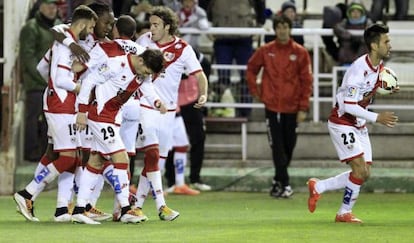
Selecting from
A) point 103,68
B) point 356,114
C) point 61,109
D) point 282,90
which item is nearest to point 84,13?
point 103,68

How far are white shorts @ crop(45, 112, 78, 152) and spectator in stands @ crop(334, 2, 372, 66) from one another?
707 centimetres

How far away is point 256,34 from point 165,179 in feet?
8.35

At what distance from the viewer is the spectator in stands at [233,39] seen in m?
23.2

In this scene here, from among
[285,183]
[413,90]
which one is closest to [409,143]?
[413,90]

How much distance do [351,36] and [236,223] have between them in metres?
6.94

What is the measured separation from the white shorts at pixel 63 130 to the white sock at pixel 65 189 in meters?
0.32

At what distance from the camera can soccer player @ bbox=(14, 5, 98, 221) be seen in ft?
53.6

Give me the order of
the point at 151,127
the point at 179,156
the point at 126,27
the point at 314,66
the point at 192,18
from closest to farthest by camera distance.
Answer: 1. the point at 126,27
2. the point at 151,127
3. the point at 179,156
4. the point at 314,66
5. the point at 192,18

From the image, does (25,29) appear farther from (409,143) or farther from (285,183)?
(409,143)

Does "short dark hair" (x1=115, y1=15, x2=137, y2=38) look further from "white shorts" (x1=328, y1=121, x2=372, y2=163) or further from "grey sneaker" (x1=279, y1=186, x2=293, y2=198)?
"grey sneaker" (x1=279, y1=186, x2=293, y2=198)

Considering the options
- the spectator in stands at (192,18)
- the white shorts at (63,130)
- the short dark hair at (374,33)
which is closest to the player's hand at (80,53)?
the white shorts at (63,130)

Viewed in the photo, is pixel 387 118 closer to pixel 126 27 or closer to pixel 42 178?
pixel 126 27

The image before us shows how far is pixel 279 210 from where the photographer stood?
1925 centimetres

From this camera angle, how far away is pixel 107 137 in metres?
16.1
